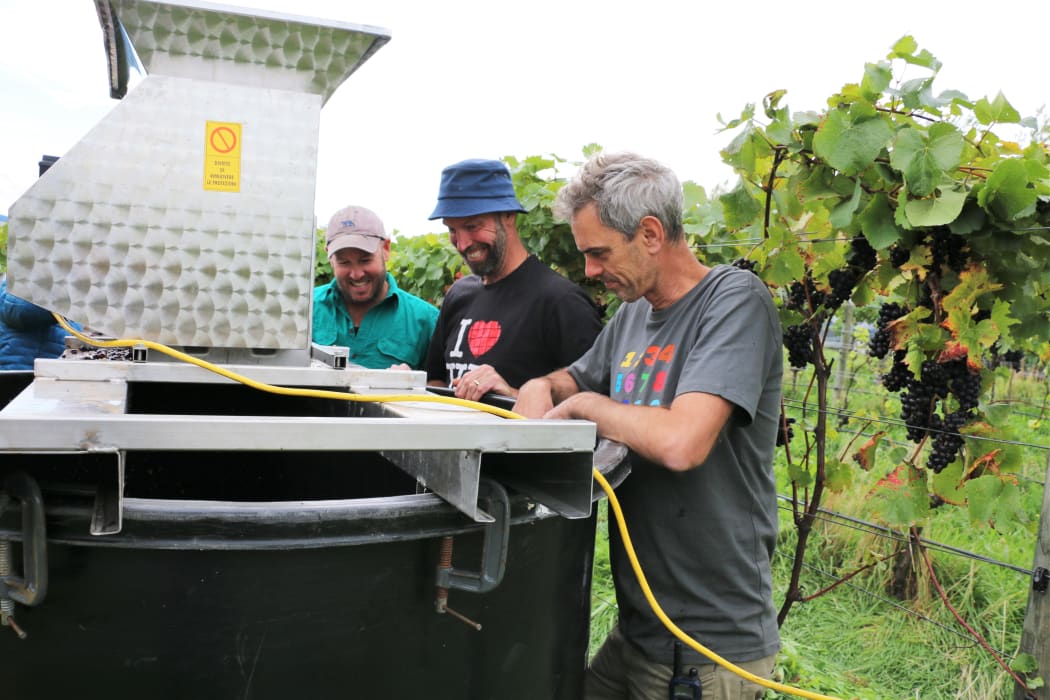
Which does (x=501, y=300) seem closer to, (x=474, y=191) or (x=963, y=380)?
(x=474, y=191)

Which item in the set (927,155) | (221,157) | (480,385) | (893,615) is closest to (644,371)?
(480,385)

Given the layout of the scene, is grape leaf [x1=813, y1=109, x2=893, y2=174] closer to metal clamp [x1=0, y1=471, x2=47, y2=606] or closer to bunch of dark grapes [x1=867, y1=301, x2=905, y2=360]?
bunch of dark grapes [x1=867, y1=301, x2=905, y2=360]

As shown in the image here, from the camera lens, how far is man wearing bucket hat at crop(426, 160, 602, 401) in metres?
2.70

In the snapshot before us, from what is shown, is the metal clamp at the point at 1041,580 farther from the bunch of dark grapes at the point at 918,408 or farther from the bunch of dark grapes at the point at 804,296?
the bunch of dark grapes at the point at 804,296

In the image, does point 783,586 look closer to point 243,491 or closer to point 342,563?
point 243,491

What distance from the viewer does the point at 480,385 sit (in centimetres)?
218

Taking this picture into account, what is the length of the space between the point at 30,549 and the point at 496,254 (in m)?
2.09

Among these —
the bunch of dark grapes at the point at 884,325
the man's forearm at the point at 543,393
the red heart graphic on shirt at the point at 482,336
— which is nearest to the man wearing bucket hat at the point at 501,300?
the red heart graphic on shirt at the point at 482,336

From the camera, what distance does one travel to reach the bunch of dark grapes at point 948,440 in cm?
211

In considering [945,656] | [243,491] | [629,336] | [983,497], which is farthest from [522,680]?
[945,656]

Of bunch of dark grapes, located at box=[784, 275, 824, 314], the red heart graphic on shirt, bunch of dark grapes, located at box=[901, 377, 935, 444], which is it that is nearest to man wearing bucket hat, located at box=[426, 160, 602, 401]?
the red heart graphic on shirt

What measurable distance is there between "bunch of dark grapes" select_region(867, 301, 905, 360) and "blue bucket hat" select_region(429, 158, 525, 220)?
4.06 ft

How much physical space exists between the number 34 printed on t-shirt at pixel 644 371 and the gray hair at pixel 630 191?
Result: 0.26 meters

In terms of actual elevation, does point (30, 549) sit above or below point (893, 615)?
above
